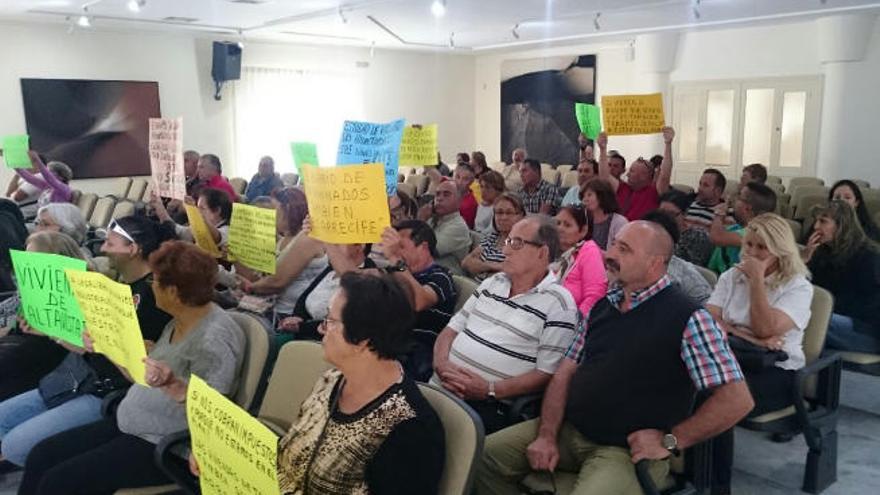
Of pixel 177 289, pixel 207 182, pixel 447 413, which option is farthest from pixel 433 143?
pixel 447 413

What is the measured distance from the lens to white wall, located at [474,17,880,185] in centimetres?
943

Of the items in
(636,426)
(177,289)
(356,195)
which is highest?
(356,195)

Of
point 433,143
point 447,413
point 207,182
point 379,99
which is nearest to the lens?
point 447,413

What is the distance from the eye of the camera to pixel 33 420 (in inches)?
108

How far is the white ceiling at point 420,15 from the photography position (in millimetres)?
7949

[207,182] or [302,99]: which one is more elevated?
[302,99]

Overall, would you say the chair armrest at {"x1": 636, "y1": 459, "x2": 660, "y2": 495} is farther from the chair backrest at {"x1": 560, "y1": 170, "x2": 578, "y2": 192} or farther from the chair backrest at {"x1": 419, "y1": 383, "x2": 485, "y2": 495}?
the chair backrest at {"x1": 560, "y1": 170, "x2": 578, "y2": 192}

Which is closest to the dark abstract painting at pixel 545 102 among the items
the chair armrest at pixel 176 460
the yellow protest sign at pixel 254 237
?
the yellow protest sign at pixel 254 237

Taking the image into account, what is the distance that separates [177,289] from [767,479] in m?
2.60

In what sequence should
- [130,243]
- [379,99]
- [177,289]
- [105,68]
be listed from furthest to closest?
[379,99] → [105,68] → [130,243] → [177,289]

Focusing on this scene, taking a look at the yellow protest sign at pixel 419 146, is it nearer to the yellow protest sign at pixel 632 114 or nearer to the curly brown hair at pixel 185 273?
the yellow protest sign at pixel 632 114

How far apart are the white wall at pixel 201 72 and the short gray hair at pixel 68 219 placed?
4906 millimetres

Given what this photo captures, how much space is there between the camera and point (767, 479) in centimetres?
314

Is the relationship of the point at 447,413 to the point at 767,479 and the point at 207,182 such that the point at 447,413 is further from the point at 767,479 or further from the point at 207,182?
the point at 207,182
